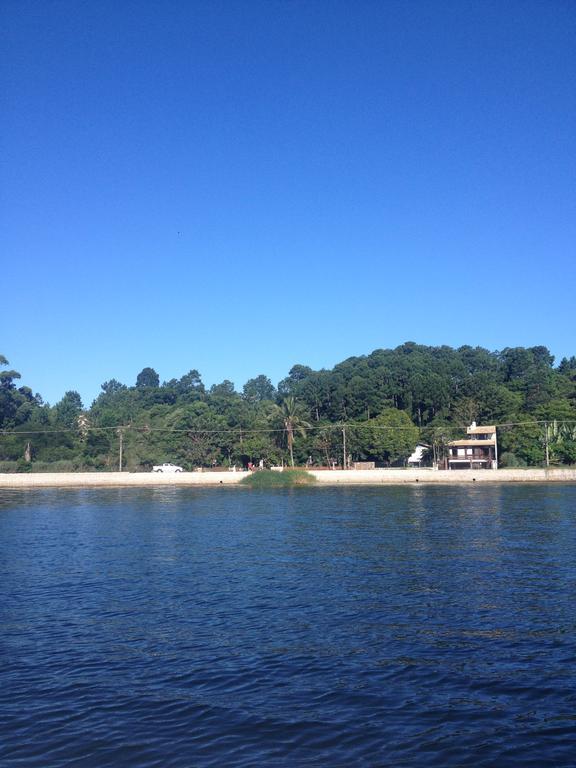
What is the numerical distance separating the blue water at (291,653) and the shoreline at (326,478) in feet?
169

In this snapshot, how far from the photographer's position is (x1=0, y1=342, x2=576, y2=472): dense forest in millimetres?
97750

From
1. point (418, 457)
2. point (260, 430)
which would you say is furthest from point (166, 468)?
point (418, 457)

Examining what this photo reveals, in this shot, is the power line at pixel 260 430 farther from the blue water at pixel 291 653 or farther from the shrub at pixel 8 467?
the blue water at pixel 291 653

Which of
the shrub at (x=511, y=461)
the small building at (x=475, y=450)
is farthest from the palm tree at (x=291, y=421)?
the shrub at (x=511, y=461)

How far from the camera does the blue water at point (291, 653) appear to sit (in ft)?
35.7

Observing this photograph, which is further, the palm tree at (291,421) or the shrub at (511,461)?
the palm tree at (291,421)

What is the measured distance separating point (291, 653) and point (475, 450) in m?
87.7

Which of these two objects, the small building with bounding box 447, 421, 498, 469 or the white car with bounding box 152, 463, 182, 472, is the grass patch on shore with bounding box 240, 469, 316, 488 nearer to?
the white car with bounding box 152, 463, 182, 472

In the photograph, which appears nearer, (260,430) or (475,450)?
(475,450)

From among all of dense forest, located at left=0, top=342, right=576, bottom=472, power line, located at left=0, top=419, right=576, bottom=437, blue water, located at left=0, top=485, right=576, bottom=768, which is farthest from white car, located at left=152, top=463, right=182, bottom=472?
blue water, located at left=0, top=485, right=576, bottom=768

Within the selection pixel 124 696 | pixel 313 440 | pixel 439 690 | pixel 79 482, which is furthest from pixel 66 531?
pixel 313 440

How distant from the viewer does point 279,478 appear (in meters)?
86.3

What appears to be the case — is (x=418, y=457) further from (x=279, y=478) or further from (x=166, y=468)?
(x=166, y=468)

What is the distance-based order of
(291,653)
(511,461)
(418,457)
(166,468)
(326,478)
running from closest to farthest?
(291,653), (326,478), (511,461), (166,468), (418,457)
